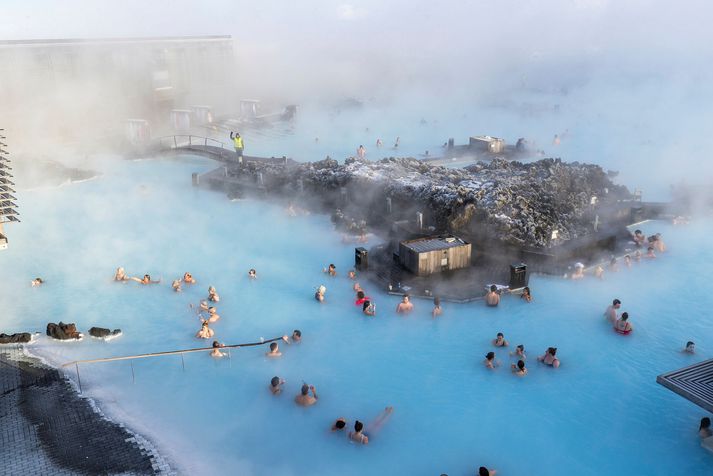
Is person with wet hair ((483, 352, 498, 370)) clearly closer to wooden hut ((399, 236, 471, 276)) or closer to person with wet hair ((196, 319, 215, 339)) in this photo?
wooden hut ((399, 236, 471, 276))

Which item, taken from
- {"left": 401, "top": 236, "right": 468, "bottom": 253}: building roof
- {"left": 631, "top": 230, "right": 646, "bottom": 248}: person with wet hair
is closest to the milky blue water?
{"left": 631, "top": 230, "right": 646, "bottom": 248}: person with wet hair

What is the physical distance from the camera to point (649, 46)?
170 feet

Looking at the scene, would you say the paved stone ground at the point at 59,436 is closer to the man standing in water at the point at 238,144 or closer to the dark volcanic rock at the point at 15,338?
the dark volcanic rock at the point at 15,338

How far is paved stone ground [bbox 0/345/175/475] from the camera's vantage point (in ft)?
25.8

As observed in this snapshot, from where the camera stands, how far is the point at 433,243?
44.7ft

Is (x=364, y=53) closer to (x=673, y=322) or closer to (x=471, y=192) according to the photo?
(x=471, y=192)

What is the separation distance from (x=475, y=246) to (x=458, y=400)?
6179 millimetres

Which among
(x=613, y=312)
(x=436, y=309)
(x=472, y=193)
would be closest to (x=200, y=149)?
(x=472, y=193)

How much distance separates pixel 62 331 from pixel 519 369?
9.28 metres

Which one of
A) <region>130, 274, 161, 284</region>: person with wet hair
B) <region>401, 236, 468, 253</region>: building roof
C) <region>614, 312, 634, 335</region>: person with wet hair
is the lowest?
<region>614, 312, 634, 335</region>: person with wet hair

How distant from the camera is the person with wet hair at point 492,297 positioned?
12125 mm

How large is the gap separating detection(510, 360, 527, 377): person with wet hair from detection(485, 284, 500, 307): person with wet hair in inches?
85.8

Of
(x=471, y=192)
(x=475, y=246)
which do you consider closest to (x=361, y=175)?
(x=471, y=192)

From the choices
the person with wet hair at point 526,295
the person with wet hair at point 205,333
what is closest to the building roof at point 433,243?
the person with wet hair at point 526,295
